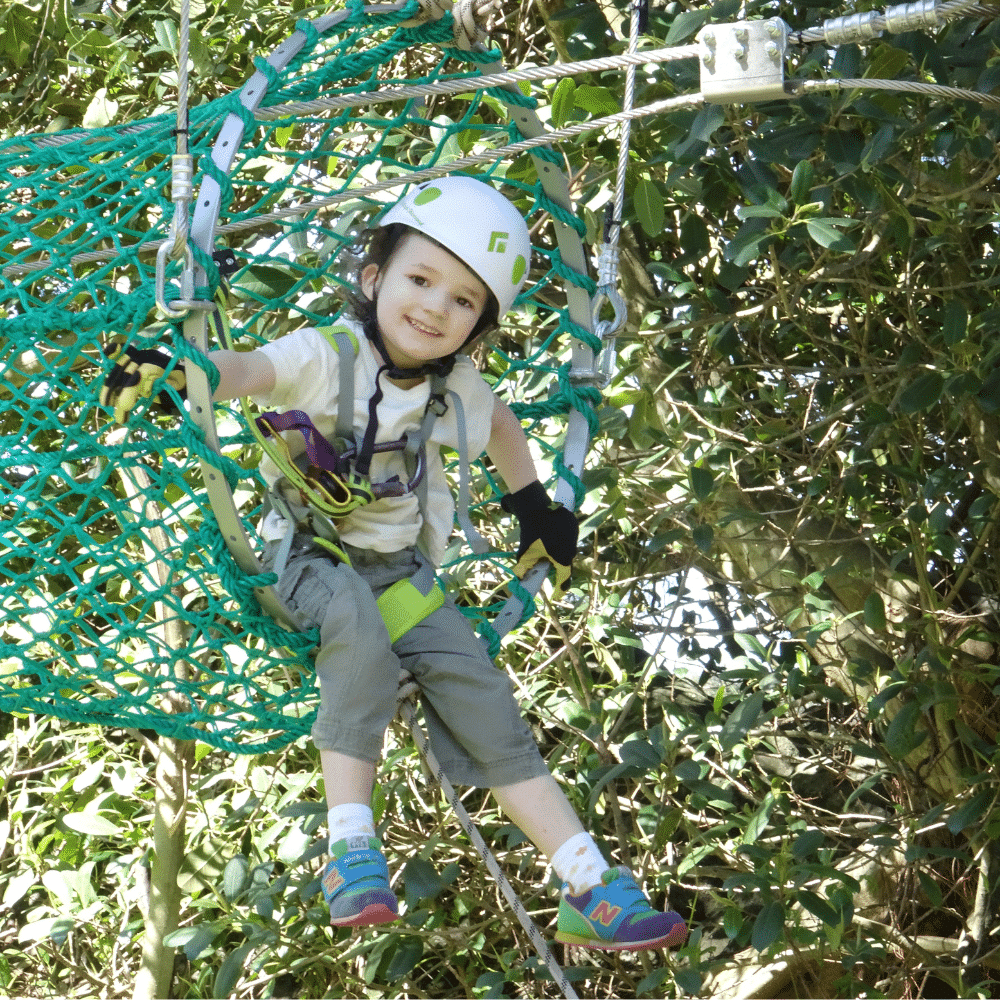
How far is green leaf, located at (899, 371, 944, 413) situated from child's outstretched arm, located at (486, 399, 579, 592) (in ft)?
2.17

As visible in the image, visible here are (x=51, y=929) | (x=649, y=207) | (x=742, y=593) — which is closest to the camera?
(x=649, y=207)

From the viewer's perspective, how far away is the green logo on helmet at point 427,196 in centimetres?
183

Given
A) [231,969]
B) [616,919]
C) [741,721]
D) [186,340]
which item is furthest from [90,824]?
[186,340]

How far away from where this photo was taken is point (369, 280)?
1903mm

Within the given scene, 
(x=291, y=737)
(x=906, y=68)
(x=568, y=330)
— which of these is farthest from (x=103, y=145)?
(x=906, y=68)

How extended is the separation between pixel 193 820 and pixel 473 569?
1.02 metres

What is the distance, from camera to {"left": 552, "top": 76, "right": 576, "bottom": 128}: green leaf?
2283 millimetres

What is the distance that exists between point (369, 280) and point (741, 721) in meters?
1.05

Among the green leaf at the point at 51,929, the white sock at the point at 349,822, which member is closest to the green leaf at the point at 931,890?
the white sock at the point at 349,822

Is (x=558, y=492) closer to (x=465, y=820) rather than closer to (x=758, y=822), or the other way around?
(x=465, y=820)

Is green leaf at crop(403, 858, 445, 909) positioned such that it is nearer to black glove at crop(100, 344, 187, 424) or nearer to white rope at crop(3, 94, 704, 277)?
white rope at crop(3, 94, 704, 277)

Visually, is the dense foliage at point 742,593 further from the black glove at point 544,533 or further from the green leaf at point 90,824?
the black glove at point 544,533

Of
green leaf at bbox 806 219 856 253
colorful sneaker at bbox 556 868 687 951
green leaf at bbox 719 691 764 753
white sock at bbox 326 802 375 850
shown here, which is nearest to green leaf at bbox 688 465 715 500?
green leaf at bbox 719 691 764 753

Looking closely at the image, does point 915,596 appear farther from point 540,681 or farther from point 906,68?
point 906,68
